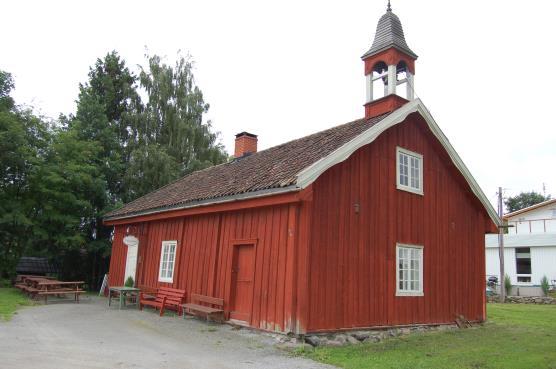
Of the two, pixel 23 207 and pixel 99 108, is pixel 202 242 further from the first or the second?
pixel 99 108

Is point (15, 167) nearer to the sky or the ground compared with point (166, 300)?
nearer to the sky

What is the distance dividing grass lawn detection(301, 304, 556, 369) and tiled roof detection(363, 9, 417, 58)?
803cm

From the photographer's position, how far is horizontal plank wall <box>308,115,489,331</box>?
10.8 m

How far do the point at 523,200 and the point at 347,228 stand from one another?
59528 mm

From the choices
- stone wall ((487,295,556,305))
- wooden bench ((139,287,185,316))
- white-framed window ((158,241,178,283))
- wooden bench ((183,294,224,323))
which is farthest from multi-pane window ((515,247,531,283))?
wooden bench ((183,294,224,323))

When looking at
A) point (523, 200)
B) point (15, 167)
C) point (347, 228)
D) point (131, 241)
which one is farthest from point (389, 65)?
point (523, 200)

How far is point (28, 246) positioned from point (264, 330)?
1510cm

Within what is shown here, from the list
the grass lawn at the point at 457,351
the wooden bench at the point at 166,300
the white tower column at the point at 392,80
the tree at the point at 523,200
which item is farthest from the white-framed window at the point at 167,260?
the tree at the point at 523,200

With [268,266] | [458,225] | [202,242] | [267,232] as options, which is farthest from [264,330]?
[458,225]

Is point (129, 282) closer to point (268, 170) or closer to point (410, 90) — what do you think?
point (268, 170)

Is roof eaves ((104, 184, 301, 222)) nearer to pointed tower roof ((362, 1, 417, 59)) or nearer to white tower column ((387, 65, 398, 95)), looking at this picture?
white tower column ((387, 65, 398, 95))

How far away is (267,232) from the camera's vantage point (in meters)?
11.2

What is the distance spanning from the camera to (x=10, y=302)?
579 inches

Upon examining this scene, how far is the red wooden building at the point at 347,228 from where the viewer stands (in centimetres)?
1051
